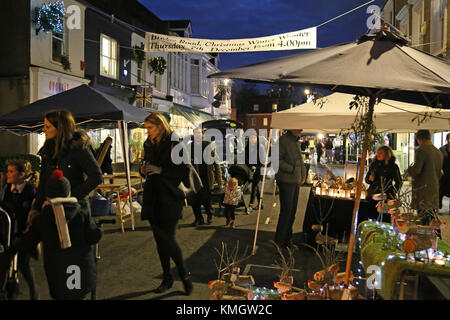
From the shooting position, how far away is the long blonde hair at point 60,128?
139 inches

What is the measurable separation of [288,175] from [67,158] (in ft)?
12.5

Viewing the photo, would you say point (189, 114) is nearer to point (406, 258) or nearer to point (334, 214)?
point (334, 214)

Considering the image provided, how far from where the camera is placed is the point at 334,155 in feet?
106

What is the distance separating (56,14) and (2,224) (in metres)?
10.5

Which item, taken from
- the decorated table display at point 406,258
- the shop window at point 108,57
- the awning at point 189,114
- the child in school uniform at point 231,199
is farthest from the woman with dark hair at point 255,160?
the awning at point 189,114

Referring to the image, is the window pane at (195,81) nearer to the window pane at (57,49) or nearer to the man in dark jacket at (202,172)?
the window pane at (57,49)

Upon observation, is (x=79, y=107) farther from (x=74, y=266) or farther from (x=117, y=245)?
(x=74, y=266)

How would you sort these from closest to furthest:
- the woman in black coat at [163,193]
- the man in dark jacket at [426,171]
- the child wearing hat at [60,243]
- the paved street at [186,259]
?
the child wearing hat at [60,243], the woman in black coat at [163,193], the paved street at [186,259], the man in dark jacket at [426,171]

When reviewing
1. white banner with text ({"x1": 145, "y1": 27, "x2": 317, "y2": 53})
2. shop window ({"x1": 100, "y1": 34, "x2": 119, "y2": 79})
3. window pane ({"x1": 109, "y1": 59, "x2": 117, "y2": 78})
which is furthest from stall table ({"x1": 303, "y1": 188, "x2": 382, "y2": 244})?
window pane ({"x1": 109, "y1": 59, "x2": 117, "y2": 78})

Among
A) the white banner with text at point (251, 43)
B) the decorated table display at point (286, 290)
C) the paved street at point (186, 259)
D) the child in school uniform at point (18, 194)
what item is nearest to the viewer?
the decorated table display at point (286, 290)

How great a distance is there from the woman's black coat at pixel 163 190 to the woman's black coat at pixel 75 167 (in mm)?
794

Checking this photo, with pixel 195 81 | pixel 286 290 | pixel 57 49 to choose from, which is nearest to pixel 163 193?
pixel 286 290

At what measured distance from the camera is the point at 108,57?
17.0 metres
